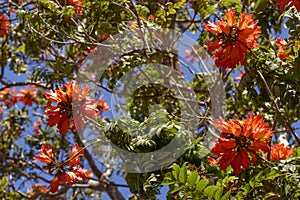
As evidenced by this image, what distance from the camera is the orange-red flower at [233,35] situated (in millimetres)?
3043

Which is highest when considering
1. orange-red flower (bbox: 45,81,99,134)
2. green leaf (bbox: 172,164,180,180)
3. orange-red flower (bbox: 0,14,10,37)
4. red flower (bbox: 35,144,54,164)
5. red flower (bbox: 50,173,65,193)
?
orange-red flower (bbox: 0,14,10,37)

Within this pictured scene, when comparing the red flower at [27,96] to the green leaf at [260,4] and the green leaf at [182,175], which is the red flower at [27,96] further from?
the green leaf at [182,175]

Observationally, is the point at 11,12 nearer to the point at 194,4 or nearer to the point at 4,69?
the point at 4,69

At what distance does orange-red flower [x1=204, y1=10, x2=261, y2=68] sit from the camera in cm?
304

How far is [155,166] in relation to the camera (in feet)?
9.44

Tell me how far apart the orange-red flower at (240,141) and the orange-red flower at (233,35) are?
1.71 feet

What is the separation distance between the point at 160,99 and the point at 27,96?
3.09 metres

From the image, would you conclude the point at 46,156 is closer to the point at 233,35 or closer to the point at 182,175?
the point at 182,175

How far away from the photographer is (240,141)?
275cm

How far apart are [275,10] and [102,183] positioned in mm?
2681

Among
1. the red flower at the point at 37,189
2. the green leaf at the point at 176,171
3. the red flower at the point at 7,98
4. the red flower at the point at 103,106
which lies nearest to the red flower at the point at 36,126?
the red flower at the point at 7,98

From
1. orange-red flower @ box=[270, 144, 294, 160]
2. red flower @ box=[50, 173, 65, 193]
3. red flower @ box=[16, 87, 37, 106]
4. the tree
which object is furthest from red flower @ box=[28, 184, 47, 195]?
orange-red flower @ box=[270, 144, 294, 160]

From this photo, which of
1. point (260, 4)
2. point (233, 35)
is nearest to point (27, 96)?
point (260, 4)

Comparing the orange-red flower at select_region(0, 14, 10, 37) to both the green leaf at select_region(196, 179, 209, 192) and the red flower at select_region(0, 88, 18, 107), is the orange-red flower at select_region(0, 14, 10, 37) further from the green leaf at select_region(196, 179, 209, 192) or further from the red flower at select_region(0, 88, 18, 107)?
the green leaf at select_region(196, 179, 209, 192)
